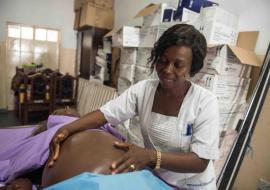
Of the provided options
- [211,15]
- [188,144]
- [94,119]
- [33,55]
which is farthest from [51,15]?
[188,144]

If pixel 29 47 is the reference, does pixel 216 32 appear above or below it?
above

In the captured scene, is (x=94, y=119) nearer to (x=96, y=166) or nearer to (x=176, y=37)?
(x=96, y=166)

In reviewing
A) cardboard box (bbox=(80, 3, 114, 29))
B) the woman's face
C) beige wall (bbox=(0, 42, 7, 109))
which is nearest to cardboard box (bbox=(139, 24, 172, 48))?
the woman's face

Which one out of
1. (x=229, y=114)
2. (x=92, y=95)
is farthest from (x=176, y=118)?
(x=92, y=95)

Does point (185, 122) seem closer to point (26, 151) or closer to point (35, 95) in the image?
point (26, 151)

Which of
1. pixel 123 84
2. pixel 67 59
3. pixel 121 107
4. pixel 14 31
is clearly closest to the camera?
pixel 121 107

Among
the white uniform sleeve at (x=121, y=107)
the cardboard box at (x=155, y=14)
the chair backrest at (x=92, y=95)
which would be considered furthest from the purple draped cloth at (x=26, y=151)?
the chair backrest at (x=92, y=95)

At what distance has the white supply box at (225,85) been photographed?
143 cm

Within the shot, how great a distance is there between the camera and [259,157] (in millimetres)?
1466

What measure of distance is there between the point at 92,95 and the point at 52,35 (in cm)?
155

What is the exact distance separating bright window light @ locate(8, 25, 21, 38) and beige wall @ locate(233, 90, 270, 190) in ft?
12.2

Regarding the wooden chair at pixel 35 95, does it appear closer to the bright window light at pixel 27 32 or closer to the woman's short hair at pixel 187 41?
the bright window light at pixel 27 32

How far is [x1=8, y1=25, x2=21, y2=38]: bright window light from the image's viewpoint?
12.0 feet

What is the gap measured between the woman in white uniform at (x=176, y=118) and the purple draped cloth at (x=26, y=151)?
0.26m
